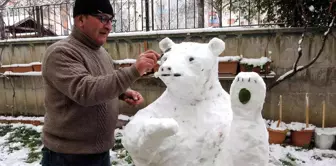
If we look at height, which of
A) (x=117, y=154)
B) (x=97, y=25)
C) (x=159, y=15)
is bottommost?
(x=117, y=154)

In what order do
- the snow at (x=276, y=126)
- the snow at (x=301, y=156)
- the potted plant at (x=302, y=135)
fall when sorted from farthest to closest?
the snow at (x=276, y=126) → the potted plant at (x=302, y=135) → the snow at (x=301, y=156)

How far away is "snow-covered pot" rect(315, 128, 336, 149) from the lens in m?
4.02

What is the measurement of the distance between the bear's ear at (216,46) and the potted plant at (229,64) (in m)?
2.72

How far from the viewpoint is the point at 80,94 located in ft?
4.52

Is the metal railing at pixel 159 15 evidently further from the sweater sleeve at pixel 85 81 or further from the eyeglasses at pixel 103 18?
the sweater sleeve at pixel 85 81

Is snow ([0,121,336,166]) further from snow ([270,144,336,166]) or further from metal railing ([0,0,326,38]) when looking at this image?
metal railing ([0,0,326,38])

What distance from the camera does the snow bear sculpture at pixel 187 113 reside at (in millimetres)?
1595

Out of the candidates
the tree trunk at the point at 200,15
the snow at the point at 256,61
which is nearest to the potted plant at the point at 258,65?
the snow at the point at 256,61

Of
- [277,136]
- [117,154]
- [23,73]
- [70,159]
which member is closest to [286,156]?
[277,136]

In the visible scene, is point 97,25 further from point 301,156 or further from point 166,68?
point 301,156

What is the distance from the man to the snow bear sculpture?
19 centimetres

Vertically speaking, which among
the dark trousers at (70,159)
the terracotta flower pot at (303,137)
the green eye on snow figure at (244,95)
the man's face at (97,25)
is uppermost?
the man's face at (97,25)

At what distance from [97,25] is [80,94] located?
Result: 17.0 inches

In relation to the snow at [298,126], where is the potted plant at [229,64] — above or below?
above
